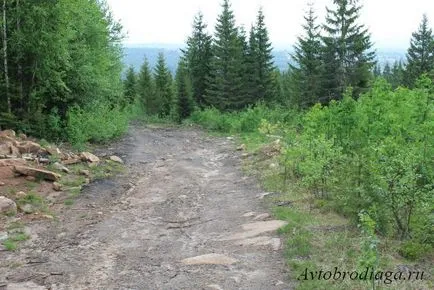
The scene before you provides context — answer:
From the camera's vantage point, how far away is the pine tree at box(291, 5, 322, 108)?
39625mm

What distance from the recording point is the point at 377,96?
1083cm

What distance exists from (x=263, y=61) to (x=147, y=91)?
17289 mm

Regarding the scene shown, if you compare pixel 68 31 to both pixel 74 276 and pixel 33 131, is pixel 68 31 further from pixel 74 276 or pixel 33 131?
pixel 74 276

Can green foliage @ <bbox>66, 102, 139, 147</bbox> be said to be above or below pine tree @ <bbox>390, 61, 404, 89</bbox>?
below

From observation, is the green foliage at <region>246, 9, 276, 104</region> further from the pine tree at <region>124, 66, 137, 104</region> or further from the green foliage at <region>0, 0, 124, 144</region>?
the pine tree at <region>124, 66, 137, 104</region>

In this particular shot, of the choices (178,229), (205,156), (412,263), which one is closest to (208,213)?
(178,229)

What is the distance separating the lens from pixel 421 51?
1848 inches

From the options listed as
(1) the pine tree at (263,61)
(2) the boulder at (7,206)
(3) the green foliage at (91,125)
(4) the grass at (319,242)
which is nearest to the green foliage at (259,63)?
(1) the pine tree at (263,61)

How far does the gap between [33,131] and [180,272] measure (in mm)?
13616

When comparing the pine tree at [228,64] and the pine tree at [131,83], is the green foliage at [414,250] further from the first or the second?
the pine tree at [131,83]

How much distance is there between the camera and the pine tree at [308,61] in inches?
1560

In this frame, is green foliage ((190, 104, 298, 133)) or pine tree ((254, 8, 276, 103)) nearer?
green foliage ((190, 104, 298, 133))

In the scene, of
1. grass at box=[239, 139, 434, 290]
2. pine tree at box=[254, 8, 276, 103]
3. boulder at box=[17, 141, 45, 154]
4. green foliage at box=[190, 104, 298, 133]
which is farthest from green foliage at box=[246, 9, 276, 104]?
grass at box=[239, 139, 434, 290]

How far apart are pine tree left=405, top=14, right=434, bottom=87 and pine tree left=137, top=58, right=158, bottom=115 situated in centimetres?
2765
